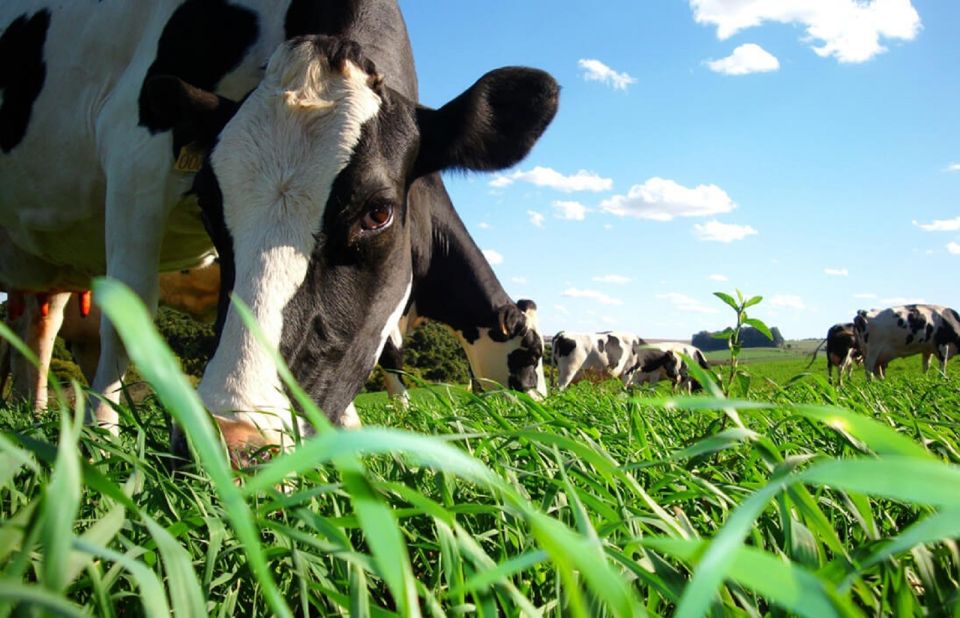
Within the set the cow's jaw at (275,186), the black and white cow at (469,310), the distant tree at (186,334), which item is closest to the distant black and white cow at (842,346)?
the distant tree at (186,334)

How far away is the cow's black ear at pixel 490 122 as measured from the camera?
3.64 meters

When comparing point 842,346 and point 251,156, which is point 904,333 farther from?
point 251,156

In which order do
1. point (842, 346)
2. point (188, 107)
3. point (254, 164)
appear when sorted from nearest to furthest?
point (254, 164)
point (188, 107)
point (842, 346)

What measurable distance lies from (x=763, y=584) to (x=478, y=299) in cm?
654

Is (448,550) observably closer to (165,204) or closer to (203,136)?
(203,136)

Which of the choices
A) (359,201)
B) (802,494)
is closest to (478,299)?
(359,201)

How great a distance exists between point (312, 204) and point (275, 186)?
16 cm

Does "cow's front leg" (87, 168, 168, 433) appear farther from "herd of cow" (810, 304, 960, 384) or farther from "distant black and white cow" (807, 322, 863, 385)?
"distant black and white cow" (807, 322, 863, 385)

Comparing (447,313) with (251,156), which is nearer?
(251,156)

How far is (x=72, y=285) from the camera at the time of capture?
702 cm

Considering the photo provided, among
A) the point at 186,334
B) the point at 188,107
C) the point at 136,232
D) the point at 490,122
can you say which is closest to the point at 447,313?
the point at 490,122

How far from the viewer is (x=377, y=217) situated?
9.77 ft

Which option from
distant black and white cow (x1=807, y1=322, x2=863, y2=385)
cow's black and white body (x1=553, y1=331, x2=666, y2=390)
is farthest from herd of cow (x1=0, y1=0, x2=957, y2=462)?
distant black and white cow (x1=807, y1=322, x2=863, y2=385)

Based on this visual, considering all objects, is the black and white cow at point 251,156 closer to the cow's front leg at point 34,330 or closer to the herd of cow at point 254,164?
the herd of cow at point 254,164
